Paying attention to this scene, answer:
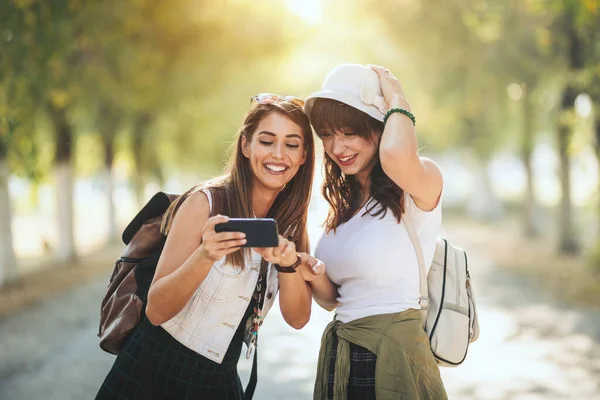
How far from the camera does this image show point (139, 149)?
21500 millimetres

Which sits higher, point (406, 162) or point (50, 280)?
point (50, 280)

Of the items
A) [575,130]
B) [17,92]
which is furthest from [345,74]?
[575,130]

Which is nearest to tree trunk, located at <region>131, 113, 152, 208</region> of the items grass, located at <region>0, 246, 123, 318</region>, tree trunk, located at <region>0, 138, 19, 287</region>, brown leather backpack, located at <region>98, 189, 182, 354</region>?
grass, located at <region>0, 246, 123, 318</region>

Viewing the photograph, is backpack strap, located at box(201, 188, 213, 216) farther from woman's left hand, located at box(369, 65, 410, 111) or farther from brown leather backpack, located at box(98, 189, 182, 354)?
woman's left hand, located at box(369, 65, 410, 111)

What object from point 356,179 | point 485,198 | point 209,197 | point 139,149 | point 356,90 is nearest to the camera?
point 209,197

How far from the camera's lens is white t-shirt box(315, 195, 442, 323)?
291 cm

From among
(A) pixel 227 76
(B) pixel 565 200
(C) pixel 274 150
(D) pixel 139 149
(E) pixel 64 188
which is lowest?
(C) pixel 274 150

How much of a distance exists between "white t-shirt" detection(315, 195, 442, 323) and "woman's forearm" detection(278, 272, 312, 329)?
0.17 meters

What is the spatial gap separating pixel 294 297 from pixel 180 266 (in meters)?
0.51

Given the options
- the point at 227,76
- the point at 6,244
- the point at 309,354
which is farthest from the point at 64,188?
the point at 309,354

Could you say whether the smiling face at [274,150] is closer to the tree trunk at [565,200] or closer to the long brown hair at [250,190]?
the long brown hair at [250,190]

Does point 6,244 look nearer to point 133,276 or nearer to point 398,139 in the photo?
point 133,276

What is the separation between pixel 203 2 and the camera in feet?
45.1

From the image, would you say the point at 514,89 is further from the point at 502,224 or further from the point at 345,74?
the point at 345,74
